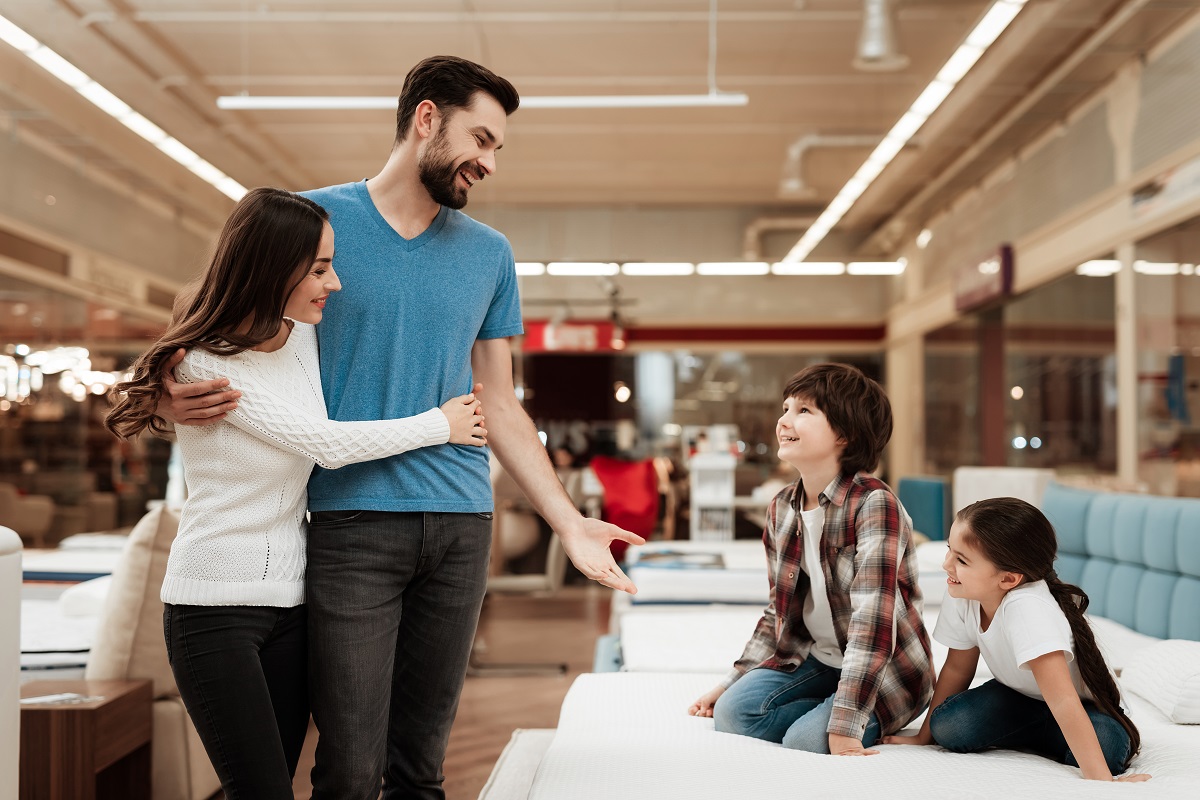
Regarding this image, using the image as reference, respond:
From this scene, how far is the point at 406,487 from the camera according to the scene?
164cm

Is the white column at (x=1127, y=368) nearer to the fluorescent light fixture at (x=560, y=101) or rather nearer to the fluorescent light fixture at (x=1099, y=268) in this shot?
the fluorescent light fixture at (x=1099, y=268)

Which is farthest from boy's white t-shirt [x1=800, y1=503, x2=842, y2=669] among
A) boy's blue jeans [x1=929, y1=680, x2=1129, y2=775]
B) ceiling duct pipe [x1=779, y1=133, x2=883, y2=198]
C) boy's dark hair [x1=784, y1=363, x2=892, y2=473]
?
ceiling duct pipe [x1=779, y1=133, x2=883, y2=198]

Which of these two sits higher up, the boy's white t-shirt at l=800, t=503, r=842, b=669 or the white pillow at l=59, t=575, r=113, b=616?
the boy's white t-shirt at l=800, t=503, r=842, b=669

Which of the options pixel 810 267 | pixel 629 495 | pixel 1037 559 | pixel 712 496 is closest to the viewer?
pixel 1037 559

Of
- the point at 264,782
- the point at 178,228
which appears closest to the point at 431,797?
the point at 264,782

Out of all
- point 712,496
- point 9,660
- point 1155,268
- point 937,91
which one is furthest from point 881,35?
point 9,660

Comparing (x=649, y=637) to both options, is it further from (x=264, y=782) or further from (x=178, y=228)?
(x=178, y=228)

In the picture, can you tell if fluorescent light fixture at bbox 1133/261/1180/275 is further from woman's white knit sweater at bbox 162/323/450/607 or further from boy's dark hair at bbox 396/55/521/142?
woman's white knit sweater at bbox 162/323/450/607

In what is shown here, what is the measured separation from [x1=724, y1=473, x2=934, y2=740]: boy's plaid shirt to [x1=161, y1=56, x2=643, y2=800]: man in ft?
1.89

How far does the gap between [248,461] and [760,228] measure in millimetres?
11100

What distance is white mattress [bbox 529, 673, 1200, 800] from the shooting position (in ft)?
5.86

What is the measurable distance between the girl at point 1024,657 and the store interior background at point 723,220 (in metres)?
4.44

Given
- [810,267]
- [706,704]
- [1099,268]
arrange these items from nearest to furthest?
[706,704] → [1099,268] → [810,267]

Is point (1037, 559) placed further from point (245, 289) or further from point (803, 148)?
point (803, 148)
